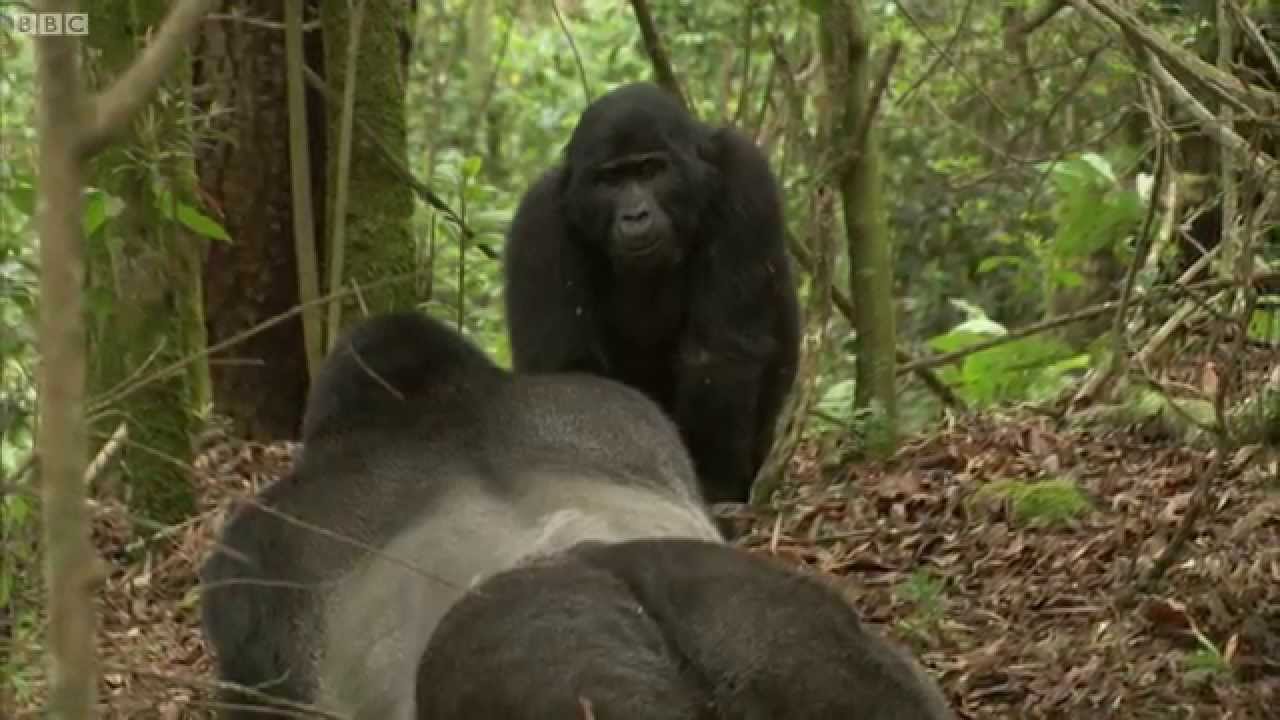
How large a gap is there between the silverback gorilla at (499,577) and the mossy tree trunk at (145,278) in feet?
4.20

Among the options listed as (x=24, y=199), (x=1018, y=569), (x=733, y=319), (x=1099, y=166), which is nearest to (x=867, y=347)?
(x=733, y=319)

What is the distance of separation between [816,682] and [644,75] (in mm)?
A: 7638

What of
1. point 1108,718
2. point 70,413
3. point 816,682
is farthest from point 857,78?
point 70,413

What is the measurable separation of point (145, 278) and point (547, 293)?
42.3 inches

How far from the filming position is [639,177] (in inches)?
210

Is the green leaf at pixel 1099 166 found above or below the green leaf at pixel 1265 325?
above

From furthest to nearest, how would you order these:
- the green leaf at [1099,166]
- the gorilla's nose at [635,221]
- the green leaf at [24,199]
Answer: the green leaf at [1099,166] < the gorilla's nose at [635,221] < the green leaf at [24,199]

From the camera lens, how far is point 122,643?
13.8 ft

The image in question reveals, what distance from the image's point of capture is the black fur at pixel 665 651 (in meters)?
2.50

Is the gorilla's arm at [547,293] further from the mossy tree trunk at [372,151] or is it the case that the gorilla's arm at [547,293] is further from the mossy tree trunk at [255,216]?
the mossy tree trunk at [255,216]

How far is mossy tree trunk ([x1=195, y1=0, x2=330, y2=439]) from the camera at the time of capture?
20.9ft

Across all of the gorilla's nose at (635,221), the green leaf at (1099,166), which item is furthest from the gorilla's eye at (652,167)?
the green leaf at (1099,166)

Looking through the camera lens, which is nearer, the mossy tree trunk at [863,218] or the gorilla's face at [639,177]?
the gorilla's face at [639,177]

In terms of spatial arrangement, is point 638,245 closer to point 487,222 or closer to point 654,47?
point 654,47
